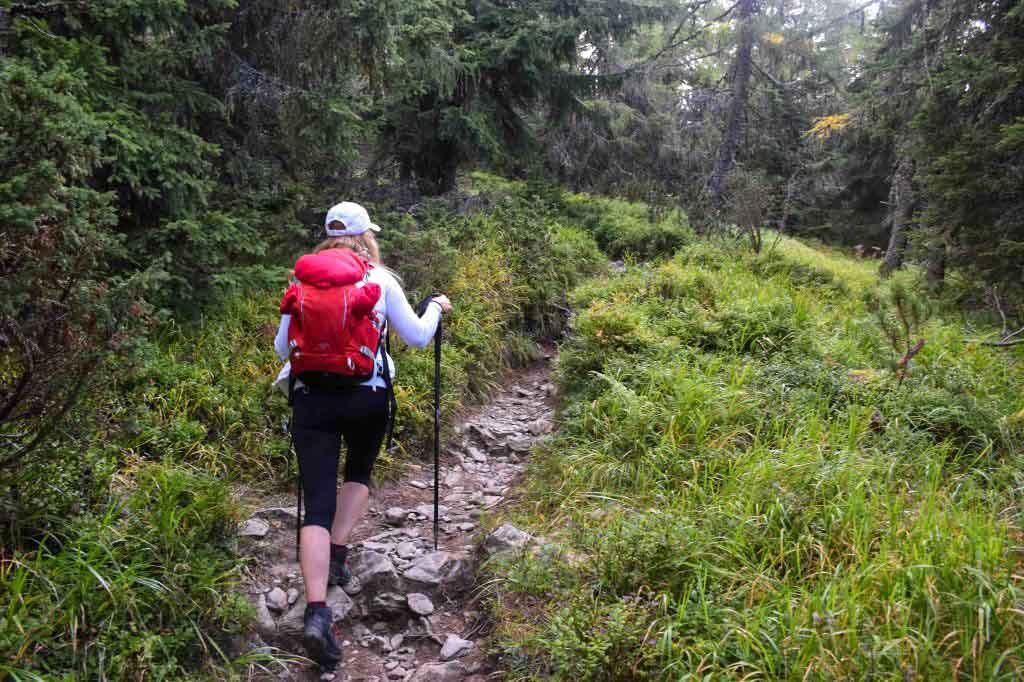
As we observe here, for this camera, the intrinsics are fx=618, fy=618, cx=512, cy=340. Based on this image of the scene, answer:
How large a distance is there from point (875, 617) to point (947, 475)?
7.15 ft

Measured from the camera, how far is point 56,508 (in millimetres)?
3361

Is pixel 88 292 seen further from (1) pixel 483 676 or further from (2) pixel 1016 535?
(2) pixel 1016 535

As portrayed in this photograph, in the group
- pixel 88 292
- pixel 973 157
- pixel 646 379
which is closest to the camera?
pixel 88 292

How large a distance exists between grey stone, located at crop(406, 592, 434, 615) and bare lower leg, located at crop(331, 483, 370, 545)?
61cm

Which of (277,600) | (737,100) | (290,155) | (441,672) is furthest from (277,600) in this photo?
(737,100)

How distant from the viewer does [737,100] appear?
53.8 feet

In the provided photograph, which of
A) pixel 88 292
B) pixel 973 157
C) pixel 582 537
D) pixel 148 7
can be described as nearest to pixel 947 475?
pixel 582 537

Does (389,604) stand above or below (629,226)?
below

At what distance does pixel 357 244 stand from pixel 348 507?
5.38ft

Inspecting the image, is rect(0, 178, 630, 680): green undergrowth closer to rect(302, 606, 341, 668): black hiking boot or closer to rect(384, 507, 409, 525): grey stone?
rect(302, 606, 341, 668): black hiking boot

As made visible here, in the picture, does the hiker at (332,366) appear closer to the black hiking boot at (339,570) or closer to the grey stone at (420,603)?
the black hiking boot at (339,570)

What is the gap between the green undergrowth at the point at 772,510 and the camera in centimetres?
287

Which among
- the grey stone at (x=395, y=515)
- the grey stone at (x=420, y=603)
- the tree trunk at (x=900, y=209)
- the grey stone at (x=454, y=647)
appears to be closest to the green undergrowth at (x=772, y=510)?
the grey stone at (x=454, y=647)

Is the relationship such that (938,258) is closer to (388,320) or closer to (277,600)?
(388,320)
